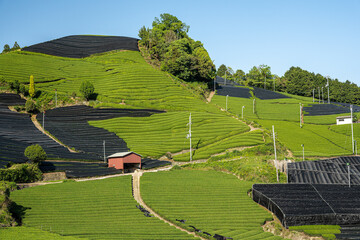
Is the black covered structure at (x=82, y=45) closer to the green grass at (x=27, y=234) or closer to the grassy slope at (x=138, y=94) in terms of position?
the grassy slope at (x=138, y=94)

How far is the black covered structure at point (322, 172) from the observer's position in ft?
156

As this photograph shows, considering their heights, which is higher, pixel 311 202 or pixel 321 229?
pixel 311 202

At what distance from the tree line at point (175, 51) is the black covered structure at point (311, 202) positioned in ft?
211

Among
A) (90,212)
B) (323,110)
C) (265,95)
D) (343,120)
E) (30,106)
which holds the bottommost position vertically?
(90,212)

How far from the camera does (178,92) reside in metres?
93.6

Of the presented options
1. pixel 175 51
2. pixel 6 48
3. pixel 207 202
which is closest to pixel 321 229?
pixel 207 202

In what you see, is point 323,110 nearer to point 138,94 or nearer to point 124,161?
point 138,94

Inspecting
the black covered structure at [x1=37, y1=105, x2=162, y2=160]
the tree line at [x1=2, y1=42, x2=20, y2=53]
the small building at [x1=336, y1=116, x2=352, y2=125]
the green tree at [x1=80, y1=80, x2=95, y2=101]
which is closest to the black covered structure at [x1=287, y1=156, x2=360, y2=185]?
the black covered structure at [x1=37, y1=105, x2=162, y2=160]

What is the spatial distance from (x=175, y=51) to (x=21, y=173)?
6971 cm

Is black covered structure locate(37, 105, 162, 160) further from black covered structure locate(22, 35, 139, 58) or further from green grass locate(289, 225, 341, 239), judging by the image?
black covered structure locate(22, 35, 139, 58)

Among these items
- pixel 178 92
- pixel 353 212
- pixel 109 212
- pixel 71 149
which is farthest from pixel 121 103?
pixel 353 212

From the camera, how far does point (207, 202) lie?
4056 cm

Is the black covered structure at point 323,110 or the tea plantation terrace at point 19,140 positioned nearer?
the tea plantation terrace at point 19,140

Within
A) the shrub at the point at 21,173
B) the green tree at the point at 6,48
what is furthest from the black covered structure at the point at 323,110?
the green tree at the point at 6,48
